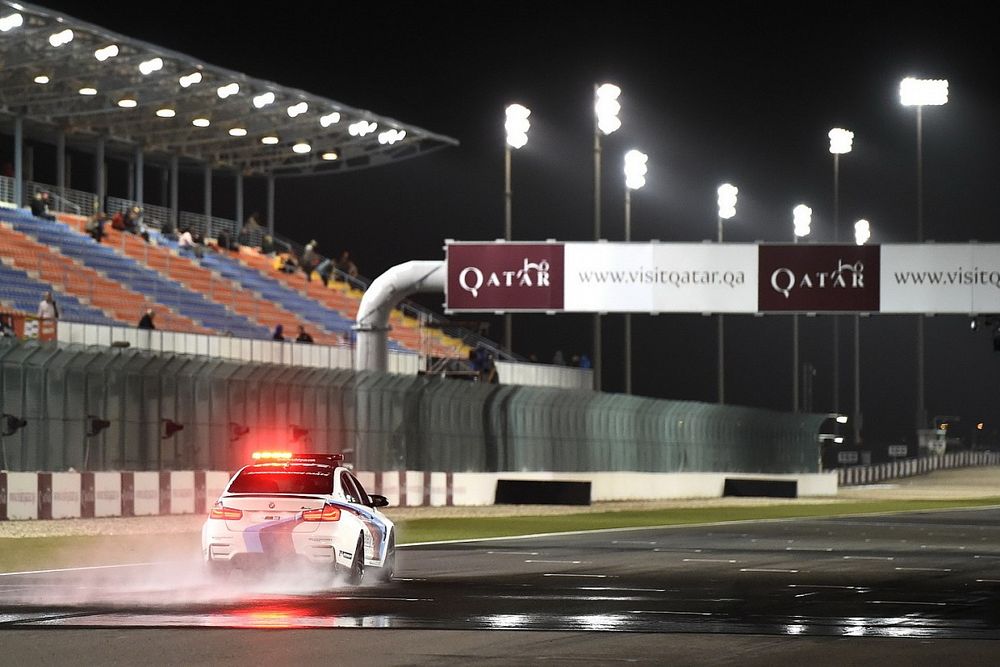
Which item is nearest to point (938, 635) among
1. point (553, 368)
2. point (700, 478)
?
point (700, 478)

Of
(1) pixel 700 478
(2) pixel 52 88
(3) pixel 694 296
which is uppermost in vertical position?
(2) pixel 52 88

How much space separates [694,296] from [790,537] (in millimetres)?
15212

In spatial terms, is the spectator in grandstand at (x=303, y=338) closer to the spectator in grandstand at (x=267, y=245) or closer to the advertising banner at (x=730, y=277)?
the advertising banner at (x=730, y=277)

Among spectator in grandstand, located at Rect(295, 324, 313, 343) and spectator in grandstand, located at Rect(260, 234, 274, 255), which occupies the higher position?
A: spectator in grandstand, located at Rect(260, 234, 274, 255)

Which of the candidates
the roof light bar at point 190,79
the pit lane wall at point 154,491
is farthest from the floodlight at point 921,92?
the roof light bar at point 190,79

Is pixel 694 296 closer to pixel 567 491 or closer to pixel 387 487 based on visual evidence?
pixel 567 491

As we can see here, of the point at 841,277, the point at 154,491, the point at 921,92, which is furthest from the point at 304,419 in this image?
the point at 921,92

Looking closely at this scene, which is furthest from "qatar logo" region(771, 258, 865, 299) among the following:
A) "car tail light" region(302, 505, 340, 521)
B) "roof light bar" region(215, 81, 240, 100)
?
"car tail light" region(302, 505, 340, 521)

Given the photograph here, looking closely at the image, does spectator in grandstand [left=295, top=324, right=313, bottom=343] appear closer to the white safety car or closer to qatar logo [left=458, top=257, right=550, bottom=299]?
qatar logo [left=458, top=257, right=550, bottom=299]

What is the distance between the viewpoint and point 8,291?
44.8m

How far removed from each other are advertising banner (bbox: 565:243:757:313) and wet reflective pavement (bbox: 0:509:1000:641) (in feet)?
61.7

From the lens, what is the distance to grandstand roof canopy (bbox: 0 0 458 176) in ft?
173

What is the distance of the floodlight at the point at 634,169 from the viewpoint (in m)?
59.7

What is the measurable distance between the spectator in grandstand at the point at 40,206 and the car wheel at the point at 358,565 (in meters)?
39.8
